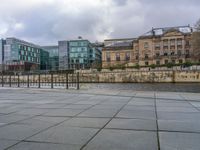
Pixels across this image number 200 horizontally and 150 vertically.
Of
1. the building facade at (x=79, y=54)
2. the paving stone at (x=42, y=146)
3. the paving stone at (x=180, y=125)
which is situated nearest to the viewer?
the paving stone at (x=42, y=146)

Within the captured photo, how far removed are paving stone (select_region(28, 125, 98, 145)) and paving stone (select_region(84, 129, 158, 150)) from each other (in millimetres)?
194

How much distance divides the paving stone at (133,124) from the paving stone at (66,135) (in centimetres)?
62

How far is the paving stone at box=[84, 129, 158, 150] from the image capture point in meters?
3.87

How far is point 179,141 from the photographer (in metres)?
4.16

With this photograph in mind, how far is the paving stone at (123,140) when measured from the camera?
387 cm

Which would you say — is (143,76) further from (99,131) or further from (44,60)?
(44,60)

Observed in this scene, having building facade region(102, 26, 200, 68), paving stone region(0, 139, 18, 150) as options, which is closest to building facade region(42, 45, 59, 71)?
building facade region(102, 26, 200, 68)

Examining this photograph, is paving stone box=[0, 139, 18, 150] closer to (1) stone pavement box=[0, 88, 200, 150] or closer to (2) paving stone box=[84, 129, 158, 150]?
(1) stone pavement box=[0, 88, 200, 150]

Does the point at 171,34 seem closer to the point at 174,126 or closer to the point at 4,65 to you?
the point at 4,65

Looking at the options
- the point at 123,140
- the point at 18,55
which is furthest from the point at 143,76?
the point at 123,140

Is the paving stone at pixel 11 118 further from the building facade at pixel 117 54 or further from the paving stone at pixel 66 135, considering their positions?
the building facade at pixel 117 54

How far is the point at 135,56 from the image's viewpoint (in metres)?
101

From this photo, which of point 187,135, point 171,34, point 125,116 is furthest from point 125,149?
point 171,34

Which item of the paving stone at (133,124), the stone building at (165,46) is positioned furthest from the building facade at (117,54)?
the paving stone at (133,124)
